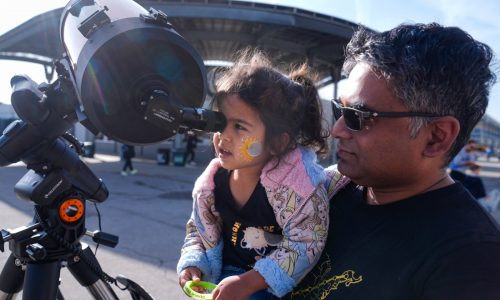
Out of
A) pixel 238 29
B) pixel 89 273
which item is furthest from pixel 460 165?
pixel 238 29

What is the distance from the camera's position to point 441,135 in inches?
47.8

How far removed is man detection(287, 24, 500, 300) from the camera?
1061mm

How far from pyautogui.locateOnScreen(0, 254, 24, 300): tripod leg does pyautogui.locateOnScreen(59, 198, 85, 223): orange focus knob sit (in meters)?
0.33

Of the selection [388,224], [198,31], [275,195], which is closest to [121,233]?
[275,195]

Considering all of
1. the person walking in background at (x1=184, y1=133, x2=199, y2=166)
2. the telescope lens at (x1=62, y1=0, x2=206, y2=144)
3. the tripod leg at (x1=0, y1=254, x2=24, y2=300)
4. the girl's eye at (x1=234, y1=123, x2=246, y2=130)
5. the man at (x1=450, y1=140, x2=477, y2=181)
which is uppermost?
the telescope lens at (x1=62, y1=0, x2=206, y2=144)

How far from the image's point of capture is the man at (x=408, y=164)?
106 cm

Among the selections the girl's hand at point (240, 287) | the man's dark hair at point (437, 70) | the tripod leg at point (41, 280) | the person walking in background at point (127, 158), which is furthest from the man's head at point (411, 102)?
the person walking in background at point (127, 158)

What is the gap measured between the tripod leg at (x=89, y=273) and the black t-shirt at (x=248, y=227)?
48cm

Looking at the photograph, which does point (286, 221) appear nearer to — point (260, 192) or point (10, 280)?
point (260, 192)

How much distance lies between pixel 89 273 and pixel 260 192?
0.67m

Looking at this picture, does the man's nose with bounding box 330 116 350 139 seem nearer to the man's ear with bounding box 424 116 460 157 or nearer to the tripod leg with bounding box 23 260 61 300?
the man's ear with bounding box 424 116 460 157

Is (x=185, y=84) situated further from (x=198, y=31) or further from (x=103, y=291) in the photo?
(x=198, y=31)

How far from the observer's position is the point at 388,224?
1214mm

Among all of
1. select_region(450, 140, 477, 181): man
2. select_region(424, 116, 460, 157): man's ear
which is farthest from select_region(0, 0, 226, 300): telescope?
select_region(450, 140, 477, 181): man
